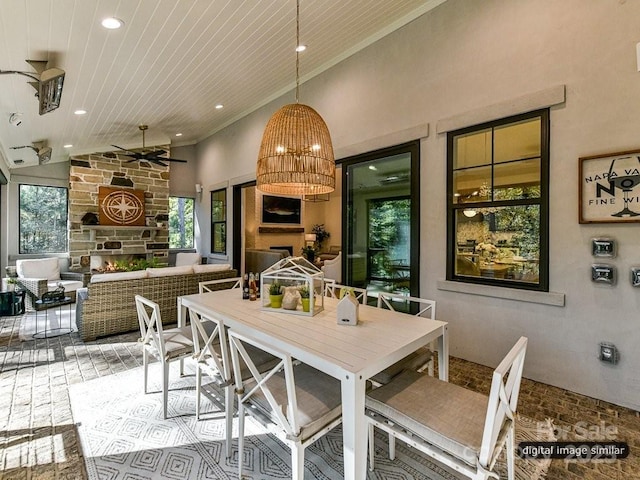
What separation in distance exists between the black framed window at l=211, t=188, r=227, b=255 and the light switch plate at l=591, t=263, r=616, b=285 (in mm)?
6545

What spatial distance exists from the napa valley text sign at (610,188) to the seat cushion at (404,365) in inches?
67.9

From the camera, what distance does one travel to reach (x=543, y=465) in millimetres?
1919

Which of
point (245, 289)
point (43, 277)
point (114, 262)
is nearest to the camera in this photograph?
point (245, 289)

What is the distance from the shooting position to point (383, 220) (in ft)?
14.0

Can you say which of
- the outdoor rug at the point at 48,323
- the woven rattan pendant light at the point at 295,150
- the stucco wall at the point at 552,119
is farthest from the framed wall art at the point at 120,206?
the woven rattan pendant light at the point at 295,150

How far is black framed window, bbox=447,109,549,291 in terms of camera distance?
295 centimetres

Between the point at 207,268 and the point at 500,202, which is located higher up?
the point at 500,202

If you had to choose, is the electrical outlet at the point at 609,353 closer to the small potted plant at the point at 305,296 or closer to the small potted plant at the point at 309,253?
the small potted plant at the point at 305,296

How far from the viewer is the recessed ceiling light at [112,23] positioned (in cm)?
273

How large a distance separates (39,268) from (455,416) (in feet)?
24.5

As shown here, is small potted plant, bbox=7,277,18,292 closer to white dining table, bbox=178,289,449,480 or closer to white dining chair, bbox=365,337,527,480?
white dining table, bbox=178,289,449,480

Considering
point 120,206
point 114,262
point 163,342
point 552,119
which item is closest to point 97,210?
point 120,206

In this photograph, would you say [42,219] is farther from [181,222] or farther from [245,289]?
[245,289]

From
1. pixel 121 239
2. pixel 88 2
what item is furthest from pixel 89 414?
pixel 121 239
